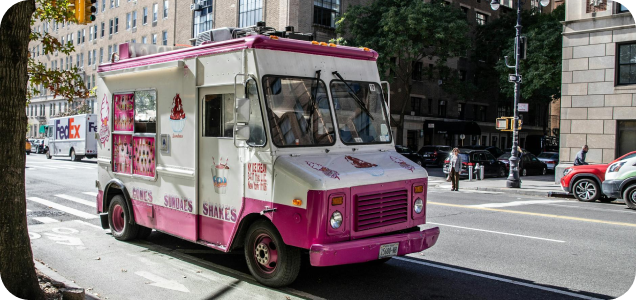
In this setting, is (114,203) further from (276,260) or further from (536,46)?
(536,46)

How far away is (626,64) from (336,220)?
66.4 ft

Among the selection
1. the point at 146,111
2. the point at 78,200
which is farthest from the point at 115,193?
the point at 78,200

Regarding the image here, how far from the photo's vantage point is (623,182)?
14703 millimetres

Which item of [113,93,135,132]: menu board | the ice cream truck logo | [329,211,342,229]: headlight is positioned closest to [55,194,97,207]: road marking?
[113,93,135,132]: menu board

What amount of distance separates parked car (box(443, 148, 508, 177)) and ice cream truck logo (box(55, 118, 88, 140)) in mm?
25795

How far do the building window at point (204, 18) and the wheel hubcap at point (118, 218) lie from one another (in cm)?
3797

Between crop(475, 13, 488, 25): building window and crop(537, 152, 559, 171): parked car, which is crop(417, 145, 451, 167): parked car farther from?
crop(475, 13, 488, 25): building window

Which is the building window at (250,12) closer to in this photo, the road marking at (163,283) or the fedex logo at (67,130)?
the fedex logo at (67,130)

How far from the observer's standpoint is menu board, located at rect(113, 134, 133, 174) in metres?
8.79

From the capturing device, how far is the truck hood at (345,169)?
5.81 m

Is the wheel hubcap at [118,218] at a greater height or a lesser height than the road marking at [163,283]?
greater

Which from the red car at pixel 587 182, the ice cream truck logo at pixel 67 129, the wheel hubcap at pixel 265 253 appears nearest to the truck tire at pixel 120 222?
the wheel hubcap at pixel 265 253

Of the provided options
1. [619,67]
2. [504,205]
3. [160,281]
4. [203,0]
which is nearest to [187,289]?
[160,281]

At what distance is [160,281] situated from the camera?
21.8ft
